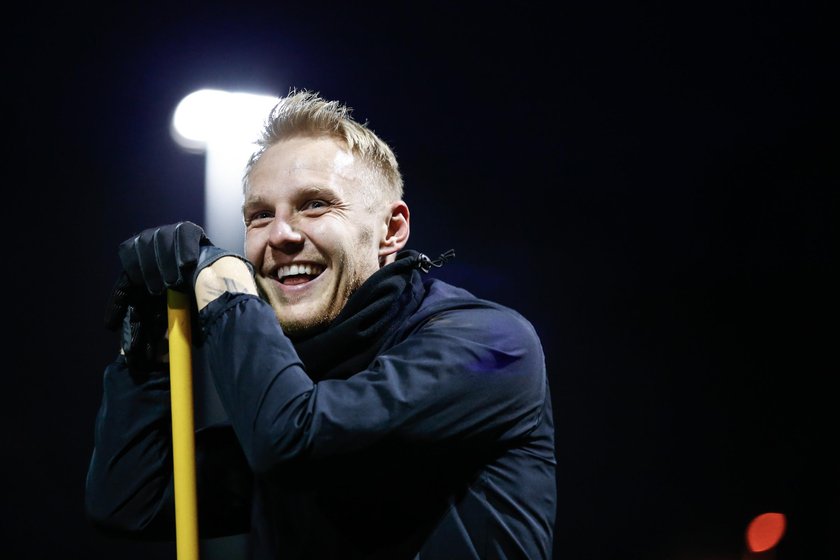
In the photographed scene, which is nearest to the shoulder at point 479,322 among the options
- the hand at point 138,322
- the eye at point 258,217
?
the eye at point 258,217

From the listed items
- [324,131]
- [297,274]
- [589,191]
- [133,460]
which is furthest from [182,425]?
[589,191]

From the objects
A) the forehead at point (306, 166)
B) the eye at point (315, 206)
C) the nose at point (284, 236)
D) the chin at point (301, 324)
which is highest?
the forehead at point (306, 166)

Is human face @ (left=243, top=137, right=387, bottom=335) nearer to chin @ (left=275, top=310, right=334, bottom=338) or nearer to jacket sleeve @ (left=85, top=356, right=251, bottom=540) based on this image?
chin @ (left=275, top=310, right=334, bottom=338)

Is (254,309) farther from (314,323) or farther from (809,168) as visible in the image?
(809,168)

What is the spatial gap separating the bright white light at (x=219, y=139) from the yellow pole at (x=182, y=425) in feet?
6.28

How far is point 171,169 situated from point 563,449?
102 inches

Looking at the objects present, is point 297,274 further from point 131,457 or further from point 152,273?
point 131,457

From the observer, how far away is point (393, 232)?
1.80 meters

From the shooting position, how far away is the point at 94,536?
9.86 ft

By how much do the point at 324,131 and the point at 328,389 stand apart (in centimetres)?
77

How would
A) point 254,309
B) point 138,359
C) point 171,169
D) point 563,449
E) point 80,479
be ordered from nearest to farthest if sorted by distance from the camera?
point 254,309 < point 138,359 < point 80,479 < point 171,169 < point 563,449

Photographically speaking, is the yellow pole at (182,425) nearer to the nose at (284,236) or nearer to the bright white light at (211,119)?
the nose at (284,236)

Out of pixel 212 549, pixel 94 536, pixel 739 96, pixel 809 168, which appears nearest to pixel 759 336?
pixel 809 168

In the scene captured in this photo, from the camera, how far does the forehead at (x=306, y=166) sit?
1.61 meters
